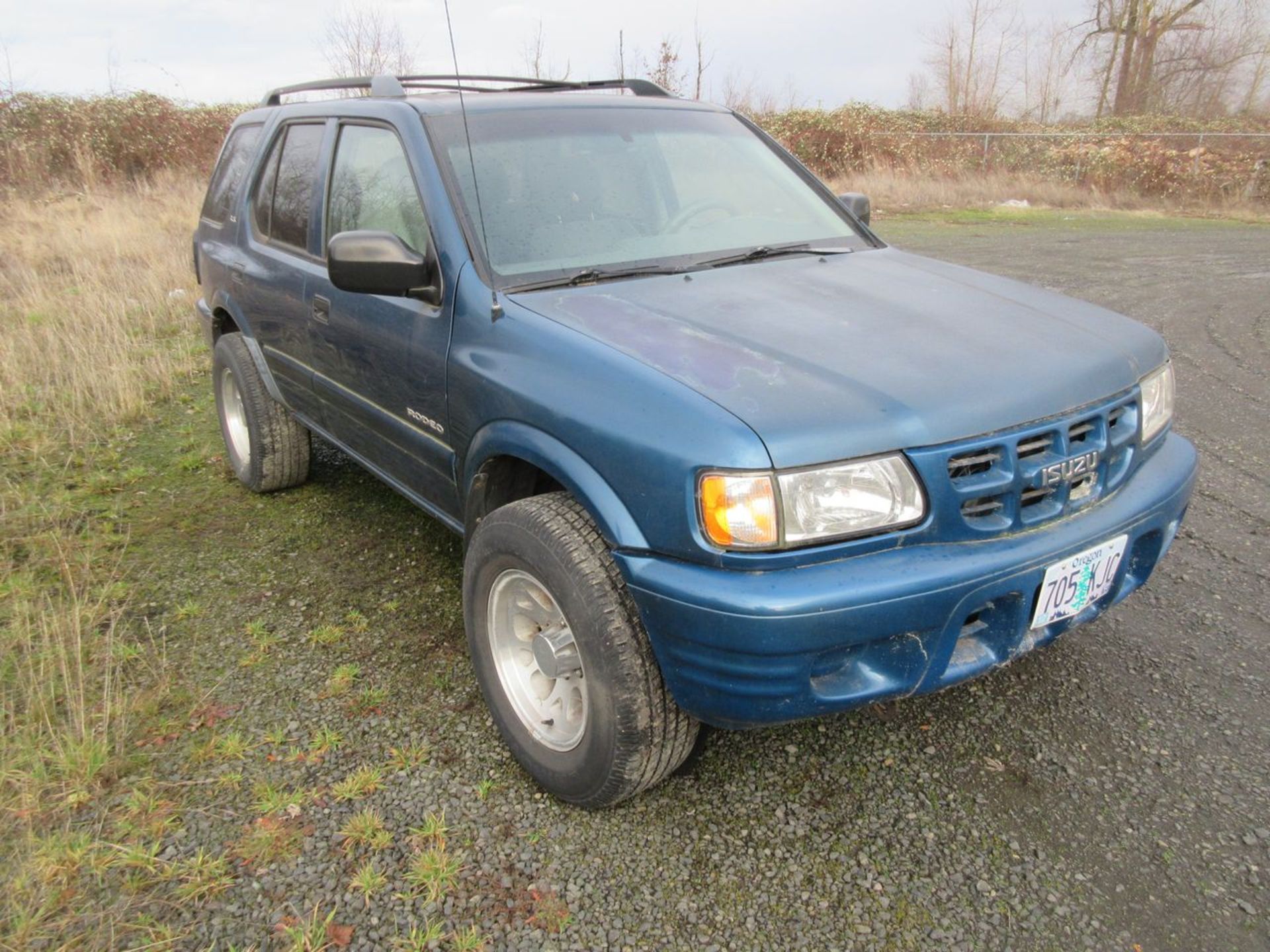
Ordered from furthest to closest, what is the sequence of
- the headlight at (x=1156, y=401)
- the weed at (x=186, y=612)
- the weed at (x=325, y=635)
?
the weed at (x=186, y=612)
the weed at (x=325, y=635)
the headlight at (x=1156, y=401)

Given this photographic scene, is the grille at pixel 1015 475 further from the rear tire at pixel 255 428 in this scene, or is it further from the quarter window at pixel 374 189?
the rear tire at pixel 255 428

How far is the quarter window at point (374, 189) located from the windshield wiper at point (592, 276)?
1.38ft

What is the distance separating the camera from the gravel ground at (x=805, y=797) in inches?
77.1

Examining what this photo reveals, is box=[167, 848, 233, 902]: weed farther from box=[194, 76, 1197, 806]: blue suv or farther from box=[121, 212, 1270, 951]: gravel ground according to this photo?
box=[194, 76, 1197, 806]: blue suv

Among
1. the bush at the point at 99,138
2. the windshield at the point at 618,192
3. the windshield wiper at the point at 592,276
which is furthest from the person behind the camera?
the bush at the point at 99,138

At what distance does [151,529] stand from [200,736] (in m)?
1.87

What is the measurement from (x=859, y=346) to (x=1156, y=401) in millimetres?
971

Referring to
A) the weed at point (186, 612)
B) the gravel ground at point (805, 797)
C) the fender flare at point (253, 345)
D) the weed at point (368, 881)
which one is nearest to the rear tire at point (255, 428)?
the fender flare at point (253, 345)

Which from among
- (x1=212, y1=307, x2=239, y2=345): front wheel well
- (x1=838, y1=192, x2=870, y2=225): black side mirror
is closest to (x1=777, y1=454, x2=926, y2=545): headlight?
(x1=838, y1=192, x2=870, y2=225): black side mirror

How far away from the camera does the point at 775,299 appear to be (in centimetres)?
249

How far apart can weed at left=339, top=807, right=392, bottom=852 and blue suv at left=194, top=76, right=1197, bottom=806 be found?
41 centimetres

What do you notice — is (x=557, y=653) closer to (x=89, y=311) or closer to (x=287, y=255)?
(x=287, y=255)

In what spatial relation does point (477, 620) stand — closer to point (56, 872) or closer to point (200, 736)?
point (200, 736)

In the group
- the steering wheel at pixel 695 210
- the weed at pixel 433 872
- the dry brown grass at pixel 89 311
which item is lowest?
the weed at pixel 433 872
